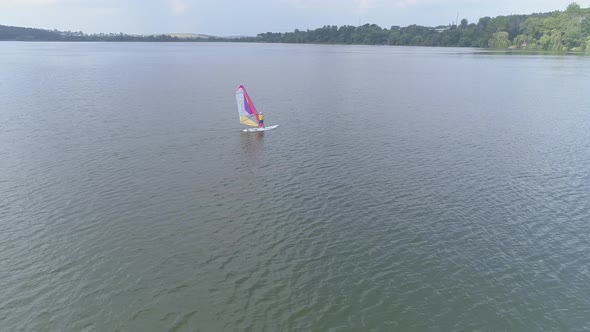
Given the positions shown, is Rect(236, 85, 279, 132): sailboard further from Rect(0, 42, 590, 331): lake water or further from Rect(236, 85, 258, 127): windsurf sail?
Rect(0, 42, 590, 331): lake water

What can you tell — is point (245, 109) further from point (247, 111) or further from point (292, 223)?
point (292, 223)

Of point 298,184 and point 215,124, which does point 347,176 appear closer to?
point 298,184

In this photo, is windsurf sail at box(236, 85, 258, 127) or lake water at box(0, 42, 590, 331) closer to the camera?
lake water at box(0, 42, 590, 331)

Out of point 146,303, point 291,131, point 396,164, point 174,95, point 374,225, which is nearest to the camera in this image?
point 146,303

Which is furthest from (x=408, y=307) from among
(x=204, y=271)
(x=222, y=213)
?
(x=222, y=213)

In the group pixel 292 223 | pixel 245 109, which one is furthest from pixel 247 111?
pixel 292 223

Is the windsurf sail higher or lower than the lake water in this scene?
higher

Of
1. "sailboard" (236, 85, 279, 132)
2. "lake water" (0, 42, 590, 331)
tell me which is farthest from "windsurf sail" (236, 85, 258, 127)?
"lake water" (0, 42, 590, 331)
